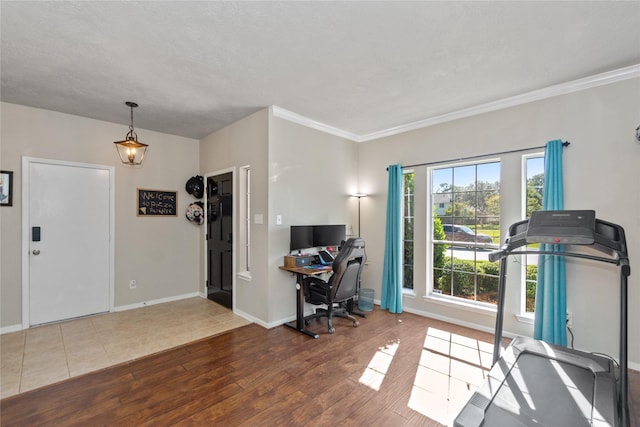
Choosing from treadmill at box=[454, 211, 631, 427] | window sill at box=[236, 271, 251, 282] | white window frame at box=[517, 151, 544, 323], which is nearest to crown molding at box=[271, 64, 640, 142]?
white window frame at box=[517, 151, 544, 323]

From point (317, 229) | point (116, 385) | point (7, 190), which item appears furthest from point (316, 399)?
point (7, 190)

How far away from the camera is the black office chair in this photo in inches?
138

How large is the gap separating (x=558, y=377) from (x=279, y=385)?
86.8 inches

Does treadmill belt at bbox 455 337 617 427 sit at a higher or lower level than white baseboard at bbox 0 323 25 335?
higher

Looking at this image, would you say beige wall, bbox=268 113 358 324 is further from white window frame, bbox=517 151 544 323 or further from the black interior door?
white window frame, bbox=517 151 544 323

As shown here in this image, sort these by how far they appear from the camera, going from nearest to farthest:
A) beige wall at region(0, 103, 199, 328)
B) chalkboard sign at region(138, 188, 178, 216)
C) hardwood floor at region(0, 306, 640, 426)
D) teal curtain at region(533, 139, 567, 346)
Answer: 1. hardwood floor at region(0, 306, 640, 426)
2. teal curtain at region(533, 139, 567, 346)
3. beige wall at region(0, 103, 199, 328)
4. chalkboard sign at region(138, 188, 178, 216)

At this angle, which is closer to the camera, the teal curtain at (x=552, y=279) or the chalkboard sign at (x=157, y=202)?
the teal curtain at (x=552, y=279)

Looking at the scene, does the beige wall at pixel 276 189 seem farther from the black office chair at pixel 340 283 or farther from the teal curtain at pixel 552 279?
the teal curtain at pixel 552 279

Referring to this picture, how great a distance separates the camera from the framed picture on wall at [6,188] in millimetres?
3561

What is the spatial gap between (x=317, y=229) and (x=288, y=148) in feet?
3.95

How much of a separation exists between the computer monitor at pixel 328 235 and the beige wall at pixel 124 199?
248cm

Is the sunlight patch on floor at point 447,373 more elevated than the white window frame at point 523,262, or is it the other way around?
the white window frame at point 523,262

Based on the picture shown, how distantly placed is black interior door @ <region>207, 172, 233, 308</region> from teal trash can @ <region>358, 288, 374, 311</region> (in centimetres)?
202

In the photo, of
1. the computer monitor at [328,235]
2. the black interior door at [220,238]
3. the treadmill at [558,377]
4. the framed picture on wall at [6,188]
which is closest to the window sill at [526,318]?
the treadmill at [558,377]
